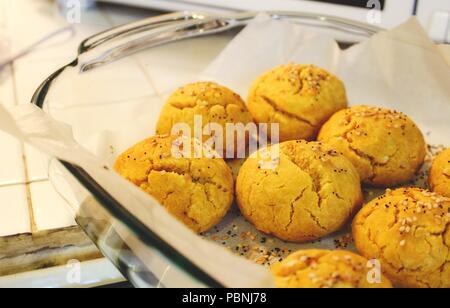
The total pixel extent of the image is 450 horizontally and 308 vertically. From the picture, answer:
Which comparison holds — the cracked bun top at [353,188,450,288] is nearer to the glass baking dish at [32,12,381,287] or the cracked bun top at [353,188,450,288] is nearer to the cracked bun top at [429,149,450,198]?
the cracked bun top at [429,149,450,198]

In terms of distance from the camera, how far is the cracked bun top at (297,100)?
96cm

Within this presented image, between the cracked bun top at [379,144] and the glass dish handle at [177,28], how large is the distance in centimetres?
29

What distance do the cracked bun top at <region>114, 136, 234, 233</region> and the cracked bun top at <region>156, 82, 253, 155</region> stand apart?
105mm

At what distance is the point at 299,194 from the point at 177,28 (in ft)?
1.78

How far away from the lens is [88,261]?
804mm

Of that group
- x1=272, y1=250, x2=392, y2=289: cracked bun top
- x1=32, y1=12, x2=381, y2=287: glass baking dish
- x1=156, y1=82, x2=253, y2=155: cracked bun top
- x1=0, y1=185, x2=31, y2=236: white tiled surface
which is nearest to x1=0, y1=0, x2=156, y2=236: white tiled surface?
x1=0, y1=185, x2=31, y2=236: white tiled surface

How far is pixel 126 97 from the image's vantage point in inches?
44.4

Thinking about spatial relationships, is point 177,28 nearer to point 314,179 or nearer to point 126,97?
point 126,97

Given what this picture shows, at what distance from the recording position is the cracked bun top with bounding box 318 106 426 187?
886 mm

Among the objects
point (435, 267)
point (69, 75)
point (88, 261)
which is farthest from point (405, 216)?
point (69, 75)

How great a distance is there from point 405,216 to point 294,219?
0.15 m

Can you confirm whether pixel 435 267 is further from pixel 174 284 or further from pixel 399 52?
pixel 399 52

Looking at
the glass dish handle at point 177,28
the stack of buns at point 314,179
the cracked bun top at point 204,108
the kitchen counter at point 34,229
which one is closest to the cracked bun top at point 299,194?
the stack of buns at point 314,179

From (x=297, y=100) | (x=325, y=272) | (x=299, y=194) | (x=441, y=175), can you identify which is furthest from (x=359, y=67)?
(x=325, y=272)
